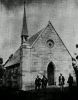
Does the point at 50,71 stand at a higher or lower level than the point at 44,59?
lower

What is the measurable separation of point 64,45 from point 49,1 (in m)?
17.6

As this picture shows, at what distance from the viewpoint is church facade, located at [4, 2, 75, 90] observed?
112ft

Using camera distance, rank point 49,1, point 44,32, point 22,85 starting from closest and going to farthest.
Result: point 49,1 < point 22,85 < point 44,32

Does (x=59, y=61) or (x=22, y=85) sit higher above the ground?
(x=59, y=61)

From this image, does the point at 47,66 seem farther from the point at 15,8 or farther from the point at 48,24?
the point at 15,8

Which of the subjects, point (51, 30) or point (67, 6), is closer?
point (67, 6)

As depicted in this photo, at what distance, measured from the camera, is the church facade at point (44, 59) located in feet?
112

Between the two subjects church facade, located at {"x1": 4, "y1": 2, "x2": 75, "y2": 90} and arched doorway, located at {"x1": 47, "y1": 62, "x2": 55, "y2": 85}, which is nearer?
church facade, located at {"x1": 4, "y1": 2, "x2": 75, "y2": 90}

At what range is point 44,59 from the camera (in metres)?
35.6

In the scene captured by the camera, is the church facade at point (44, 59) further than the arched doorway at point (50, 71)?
No

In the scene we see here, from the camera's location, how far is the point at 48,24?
3678cm

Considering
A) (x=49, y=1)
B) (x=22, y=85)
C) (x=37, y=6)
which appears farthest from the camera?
(x=22, y=85)

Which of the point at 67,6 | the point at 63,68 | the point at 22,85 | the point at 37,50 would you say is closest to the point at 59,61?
the point at 63,68

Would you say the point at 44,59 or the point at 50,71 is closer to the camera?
the point at 44,59
